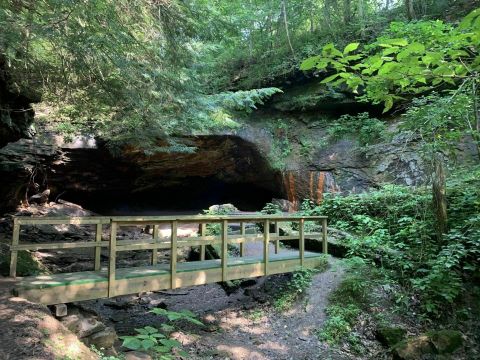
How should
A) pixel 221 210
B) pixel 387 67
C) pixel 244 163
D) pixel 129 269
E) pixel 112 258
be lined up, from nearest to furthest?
pixel 387 67 → pixel 112 258 → pixel 129 269 → pixel 221 210 → pixel 244 163

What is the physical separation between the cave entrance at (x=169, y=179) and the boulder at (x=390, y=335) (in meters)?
8.18

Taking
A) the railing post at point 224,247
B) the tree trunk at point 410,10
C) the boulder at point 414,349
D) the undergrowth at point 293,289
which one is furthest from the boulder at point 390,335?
the tree trunk at point 410,10

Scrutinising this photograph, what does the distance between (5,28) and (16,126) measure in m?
4.77

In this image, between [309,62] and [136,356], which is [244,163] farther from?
[309,62]

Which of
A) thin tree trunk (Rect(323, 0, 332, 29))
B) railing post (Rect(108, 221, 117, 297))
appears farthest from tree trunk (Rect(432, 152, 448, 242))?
thin tree trunk (Rect(323, 0, 332, 29))

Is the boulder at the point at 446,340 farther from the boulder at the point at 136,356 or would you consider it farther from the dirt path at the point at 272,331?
the boulder at the point at 136,356

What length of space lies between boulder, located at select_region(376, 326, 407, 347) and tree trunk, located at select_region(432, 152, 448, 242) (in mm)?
2190

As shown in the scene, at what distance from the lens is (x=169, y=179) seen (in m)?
16.2

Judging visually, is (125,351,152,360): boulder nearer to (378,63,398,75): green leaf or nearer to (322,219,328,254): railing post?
(378,63,398,75): green leaf

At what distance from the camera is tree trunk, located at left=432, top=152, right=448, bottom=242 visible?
6594 mm

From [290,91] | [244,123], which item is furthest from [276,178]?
[290,91]

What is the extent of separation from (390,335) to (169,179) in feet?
40.9

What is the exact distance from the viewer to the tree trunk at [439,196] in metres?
6.59

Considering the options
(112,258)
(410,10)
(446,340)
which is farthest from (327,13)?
(112,258)
